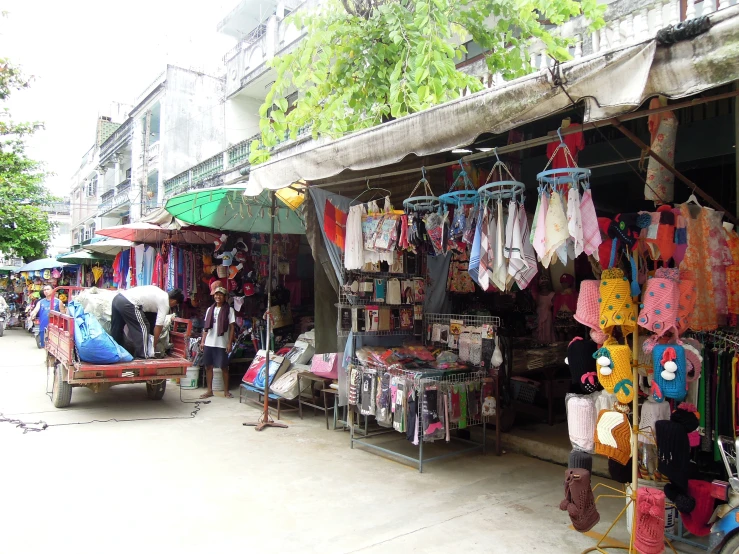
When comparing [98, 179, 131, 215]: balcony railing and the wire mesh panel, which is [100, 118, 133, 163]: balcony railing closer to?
[98, 179, 131, 215]: balcony railing

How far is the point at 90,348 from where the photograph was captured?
281 inches

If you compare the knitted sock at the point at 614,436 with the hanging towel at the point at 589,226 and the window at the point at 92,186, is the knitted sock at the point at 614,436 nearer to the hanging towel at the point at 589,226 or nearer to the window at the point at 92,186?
the hanging towel at the point at 589,226

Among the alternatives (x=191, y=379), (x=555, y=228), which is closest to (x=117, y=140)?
(x=191, y=379)

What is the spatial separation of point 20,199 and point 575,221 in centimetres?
2450

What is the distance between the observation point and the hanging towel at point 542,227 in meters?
3.69

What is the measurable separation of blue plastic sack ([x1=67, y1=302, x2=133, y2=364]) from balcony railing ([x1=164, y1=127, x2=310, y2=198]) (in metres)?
7.66

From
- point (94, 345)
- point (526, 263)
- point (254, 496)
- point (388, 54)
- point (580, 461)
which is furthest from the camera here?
point (388, 54)

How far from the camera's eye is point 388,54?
7.72 meters

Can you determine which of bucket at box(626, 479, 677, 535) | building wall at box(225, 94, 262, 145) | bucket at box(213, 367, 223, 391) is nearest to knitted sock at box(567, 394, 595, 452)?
bucket at box(626, 479, 677, 535)

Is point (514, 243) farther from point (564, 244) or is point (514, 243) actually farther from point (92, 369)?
point (92, 369)

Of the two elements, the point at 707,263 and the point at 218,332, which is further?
the point at 218,332

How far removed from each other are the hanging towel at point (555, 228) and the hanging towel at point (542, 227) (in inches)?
0.9

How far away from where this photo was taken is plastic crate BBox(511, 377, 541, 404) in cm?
681

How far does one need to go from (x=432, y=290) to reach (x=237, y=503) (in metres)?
3.47
